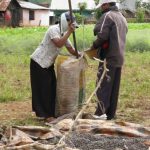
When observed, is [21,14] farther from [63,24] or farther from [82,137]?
[82,137]

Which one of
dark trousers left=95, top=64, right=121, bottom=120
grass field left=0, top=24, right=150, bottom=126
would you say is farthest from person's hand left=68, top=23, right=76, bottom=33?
grass field left=0, top=24, right=150, bottom=126

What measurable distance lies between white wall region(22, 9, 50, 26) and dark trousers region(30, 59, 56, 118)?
4000 cm

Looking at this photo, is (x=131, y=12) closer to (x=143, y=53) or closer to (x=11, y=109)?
(x=143, y=53)

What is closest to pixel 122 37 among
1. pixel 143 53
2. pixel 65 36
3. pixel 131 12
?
pixel 65 36

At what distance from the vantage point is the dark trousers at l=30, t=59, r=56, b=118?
791 cm

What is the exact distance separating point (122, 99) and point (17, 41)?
10874 millimetres

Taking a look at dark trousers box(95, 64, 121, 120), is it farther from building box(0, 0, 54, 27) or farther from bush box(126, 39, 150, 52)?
building box(0, 0, 54, 27)

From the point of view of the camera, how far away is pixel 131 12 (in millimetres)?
57219

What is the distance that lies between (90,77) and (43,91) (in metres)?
5.36

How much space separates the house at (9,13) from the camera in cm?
4226

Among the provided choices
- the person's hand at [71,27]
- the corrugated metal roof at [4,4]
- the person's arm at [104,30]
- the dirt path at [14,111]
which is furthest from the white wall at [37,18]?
the person's hand at [71,27]

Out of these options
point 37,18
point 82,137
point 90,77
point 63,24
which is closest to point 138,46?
point 90,77

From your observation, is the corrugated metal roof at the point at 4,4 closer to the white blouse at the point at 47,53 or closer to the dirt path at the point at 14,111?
the dirt path at the point at 14,111

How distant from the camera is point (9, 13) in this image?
44.9m
